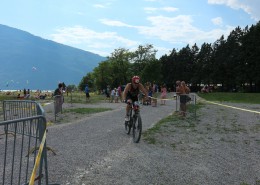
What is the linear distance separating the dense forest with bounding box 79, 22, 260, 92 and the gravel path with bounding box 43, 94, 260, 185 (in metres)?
63.2

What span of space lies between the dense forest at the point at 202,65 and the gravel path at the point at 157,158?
6320 centimetres

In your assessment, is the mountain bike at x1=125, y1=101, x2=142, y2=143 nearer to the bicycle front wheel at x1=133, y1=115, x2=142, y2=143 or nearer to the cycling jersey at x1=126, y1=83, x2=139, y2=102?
the bicycle front wheel at x1=133, y1=115, x2=142, y2=143

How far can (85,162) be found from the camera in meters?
7.59

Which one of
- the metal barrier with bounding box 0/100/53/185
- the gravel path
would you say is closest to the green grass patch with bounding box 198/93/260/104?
the gravel path

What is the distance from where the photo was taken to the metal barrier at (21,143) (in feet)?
17.5

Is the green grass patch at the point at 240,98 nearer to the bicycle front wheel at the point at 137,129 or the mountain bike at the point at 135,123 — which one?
the mountain bike at the point at 135,123

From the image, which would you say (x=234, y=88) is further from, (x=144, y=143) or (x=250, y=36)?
(x=144, y=143)

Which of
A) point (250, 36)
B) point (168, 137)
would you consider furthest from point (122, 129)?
point (250, 36)

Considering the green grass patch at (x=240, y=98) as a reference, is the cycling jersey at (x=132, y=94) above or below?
above

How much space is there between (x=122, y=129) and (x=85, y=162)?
217 inches

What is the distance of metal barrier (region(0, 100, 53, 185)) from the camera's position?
17.5ft

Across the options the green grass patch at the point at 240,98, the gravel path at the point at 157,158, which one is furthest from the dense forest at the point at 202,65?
the gravel path at the point at 157,158

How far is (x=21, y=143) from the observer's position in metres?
8.62

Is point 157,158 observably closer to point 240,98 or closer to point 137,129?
point 137,129
